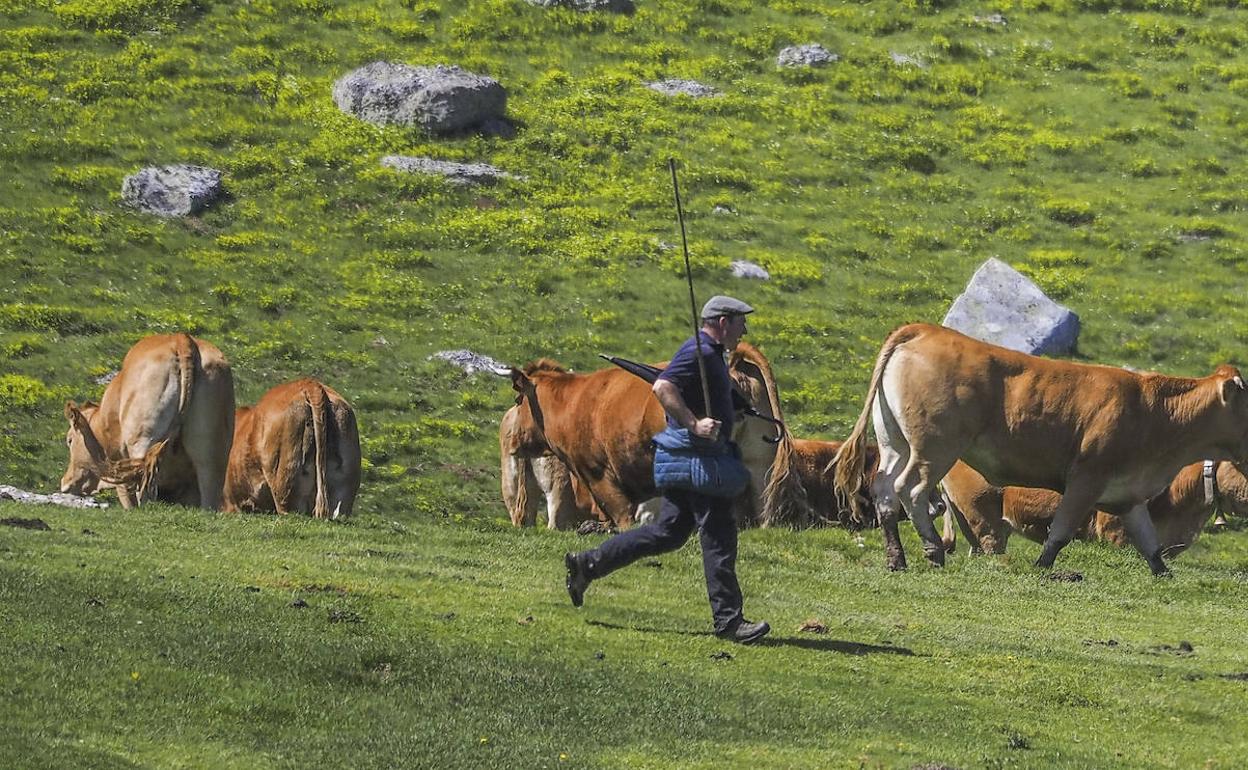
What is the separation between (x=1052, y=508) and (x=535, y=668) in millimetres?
13472

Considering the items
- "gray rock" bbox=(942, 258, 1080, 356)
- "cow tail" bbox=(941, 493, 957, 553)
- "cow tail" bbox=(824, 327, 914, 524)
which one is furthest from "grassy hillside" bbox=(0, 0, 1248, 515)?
"cow tail" bbox=(824, 327, 914, 524)

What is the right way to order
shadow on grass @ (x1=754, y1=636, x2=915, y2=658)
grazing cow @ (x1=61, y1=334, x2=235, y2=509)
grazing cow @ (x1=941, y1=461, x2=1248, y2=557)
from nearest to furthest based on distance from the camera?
shadow on grass @ (x1=754, y1=636, x2=915, y2=658) < grazing cow @ (x1=61, y1=334, x2=235, y2=509) < grazing cow @ (x1=941, y1=461, x2=1248, y2=557)

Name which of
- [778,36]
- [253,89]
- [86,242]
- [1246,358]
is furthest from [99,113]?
[1246,358]

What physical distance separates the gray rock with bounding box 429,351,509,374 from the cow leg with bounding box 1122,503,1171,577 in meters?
18.2

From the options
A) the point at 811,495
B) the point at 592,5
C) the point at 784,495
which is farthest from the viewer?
the point at 592,5

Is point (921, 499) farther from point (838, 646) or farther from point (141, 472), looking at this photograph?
point (141, 472)

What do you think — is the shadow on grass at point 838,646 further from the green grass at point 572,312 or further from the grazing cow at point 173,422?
the grazing cow at point 173,422

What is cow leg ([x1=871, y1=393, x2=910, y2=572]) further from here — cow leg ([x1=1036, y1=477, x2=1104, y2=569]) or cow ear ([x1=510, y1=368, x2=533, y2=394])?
cow ear ([x1=510, y1=368, x2=533, y2=394])

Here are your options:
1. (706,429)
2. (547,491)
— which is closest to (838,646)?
(706,429)

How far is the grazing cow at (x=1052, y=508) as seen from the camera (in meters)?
24.4

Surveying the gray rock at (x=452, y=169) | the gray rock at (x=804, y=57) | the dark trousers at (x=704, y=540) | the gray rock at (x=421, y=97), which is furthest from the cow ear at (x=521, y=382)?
the gray rock at (x=804, y=57)

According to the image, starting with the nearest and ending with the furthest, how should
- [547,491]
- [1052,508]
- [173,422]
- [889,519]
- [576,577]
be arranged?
[576,577], [889,519], [173,422], [1052,508], [547,491]

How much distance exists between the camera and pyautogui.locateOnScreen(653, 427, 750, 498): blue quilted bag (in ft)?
43.0

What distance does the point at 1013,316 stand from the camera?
133 feet
